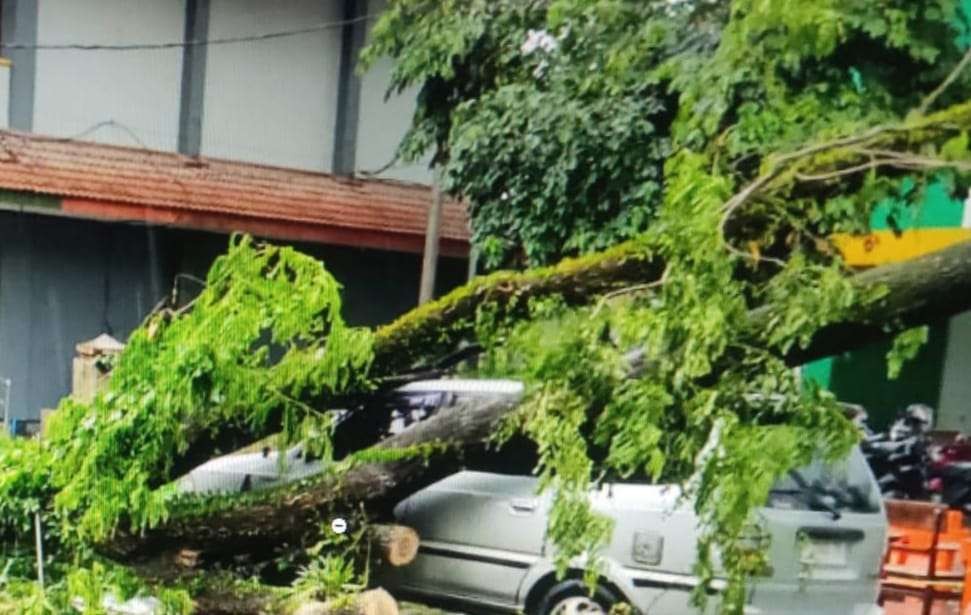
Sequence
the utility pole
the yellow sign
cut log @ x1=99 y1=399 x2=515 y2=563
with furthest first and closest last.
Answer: the utility pole → cut log @ x1=99 y1=399 x2=515 y2=563 → the yellow sign

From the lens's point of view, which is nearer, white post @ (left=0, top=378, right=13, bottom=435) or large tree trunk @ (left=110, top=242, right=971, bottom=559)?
large tree trunk @ (left=110, top=242, right=971, bottom=559)

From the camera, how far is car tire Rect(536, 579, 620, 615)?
3732 millimetres

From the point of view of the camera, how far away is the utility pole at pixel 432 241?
473 centimetres

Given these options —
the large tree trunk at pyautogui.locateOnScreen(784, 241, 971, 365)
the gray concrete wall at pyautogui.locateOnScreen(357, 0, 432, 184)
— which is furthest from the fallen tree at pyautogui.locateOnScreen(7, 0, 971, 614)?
the gray concrete wall at pyautogui.locateOnScreen(357, 0, 432, 184)

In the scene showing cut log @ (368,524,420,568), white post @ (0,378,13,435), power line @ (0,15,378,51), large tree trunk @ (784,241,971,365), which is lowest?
cut log @ (368,524,420,568)

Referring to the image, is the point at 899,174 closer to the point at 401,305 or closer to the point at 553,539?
the point at 553,539

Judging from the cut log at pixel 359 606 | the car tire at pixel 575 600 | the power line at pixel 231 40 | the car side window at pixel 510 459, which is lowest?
the cut log at pixel 359 606

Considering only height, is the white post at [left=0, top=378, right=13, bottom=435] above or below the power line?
below

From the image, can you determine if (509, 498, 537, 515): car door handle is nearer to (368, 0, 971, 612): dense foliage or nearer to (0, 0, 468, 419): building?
(368, 0, 971, 612): dense foliage

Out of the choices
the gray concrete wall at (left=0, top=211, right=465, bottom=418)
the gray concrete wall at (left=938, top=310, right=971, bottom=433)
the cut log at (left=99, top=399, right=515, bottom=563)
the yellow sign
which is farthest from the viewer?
the gray concrete wall at (left=0, top=211, right=465, bottom=418)

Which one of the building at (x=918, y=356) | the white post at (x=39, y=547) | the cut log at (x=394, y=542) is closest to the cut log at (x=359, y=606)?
the cut log at (x=394, y=542)

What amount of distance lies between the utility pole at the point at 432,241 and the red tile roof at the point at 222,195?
0.13 feet

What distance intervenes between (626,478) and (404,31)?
7.18 feet

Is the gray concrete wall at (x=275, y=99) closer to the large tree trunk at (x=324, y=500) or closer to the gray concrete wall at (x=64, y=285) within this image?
the gray concrete wall at (x=64, y=285)
